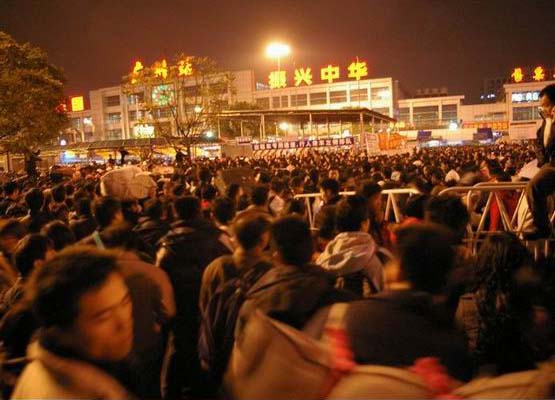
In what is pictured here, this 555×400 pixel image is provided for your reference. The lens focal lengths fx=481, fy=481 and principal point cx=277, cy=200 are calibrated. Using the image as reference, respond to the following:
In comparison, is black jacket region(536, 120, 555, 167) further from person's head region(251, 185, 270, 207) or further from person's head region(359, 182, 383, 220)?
person's head region(251, 185, 270, 207)

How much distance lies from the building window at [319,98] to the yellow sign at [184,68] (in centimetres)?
5043

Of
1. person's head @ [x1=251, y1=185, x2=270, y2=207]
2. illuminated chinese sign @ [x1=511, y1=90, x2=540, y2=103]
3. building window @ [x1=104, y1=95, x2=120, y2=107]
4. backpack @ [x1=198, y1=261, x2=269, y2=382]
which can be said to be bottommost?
backpack @ [x1=198, y1=261, x2=269, y2=382]

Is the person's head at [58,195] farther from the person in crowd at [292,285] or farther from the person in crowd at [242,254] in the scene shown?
the person in crowd at [292,285]

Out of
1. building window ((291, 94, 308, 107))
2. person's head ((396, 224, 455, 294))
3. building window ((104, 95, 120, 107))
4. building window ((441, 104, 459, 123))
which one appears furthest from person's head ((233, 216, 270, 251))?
building window ((104, 95, 120, 107))

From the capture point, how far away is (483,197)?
6.49 metres

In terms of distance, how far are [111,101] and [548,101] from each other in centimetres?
8707

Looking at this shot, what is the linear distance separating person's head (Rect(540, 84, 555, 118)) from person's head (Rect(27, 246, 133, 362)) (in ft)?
14.7

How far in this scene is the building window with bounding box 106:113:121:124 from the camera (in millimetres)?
83550

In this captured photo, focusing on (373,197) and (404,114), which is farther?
(404,114)

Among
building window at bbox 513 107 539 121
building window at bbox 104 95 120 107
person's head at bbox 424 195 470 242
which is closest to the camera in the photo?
person's head at bbox 424 195 470 242

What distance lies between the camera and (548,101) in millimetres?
4754

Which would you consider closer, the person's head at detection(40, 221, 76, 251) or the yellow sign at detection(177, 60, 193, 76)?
the person's head at detection(40, 221, 76, 251)

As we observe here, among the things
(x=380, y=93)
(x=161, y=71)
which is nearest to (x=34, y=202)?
(x=161, y=71)

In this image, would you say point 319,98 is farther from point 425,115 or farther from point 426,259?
point 426,259
